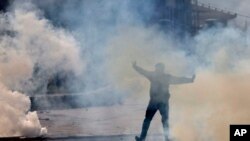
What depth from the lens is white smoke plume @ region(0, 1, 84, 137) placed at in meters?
12.0

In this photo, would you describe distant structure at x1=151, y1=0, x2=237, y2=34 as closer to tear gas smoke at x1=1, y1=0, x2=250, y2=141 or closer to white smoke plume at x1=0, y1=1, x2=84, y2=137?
tear gas smoke at x1=1, y1=0, x2=250, y2=141

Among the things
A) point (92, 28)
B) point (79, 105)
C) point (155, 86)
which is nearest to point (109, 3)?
point (92, 28)

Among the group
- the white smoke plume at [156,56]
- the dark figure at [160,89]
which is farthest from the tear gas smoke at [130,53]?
the dark figure at [160,89]

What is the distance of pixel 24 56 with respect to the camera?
44.8 feet

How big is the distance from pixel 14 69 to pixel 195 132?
5609 millimetres

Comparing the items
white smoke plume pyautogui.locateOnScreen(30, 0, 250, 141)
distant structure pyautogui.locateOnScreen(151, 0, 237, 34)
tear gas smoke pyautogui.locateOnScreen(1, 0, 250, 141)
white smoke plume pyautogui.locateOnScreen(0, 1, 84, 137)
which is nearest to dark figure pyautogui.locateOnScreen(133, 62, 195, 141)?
tear gas smoke pyautogui.locateOnScreen(1, 0, 250, 141)

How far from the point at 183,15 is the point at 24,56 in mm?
15831

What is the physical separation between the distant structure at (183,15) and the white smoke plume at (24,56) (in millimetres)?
4350

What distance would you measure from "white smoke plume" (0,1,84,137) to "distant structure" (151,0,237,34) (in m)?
4.35

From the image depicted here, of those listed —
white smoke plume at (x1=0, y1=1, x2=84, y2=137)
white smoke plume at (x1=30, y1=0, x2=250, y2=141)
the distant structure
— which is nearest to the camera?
white smoke plume at (x1=0, y1=1, x2=84, y2=137)

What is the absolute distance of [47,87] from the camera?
1817cm

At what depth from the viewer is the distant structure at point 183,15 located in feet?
66.0

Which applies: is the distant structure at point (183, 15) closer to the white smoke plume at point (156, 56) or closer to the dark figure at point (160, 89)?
the white smoke plume at point (156, 56)

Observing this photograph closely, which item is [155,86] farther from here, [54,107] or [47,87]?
[54,107]
